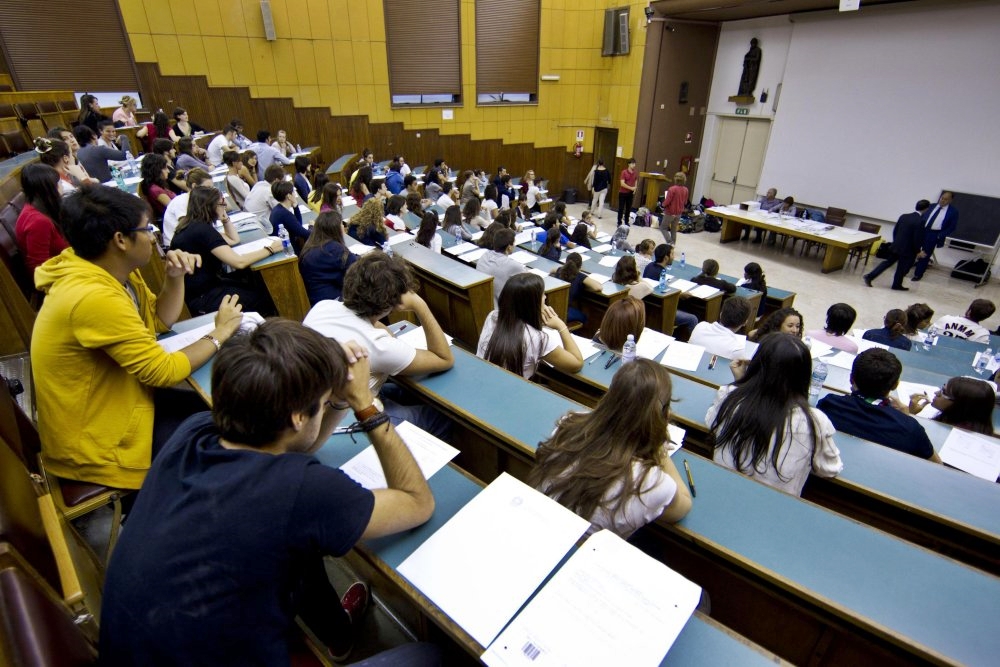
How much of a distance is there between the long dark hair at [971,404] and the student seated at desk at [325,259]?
3.70 metres

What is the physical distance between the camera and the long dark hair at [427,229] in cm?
490

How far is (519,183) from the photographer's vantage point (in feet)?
38.1

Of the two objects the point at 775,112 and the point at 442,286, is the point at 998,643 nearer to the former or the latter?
the point at 442,286

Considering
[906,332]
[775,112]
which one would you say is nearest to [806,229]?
[775,112]

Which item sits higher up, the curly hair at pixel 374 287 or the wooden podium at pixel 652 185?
the curly hair at pixel 374 287

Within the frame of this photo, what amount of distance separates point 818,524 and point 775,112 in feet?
37.7

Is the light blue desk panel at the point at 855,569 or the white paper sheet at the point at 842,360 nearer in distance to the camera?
the light blue desk panel at the point at 855,569

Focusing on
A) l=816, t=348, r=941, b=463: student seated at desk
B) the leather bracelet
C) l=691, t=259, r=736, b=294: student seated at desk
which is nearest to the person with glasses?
the leather bracelet

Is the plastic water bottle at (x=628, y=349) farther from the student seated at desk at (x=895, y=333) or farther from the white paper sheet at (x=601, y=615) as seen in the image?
the student seated at desk at (x=895, y=333)

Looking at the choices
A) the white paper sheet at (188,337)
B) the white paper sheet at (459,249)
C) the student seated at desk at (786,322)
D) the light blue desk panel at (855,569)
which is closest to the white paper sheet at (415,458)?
the light blue desk panel at (855,569)

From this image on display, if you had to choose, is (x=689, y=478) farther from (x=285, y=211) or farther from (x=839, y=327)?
(x=285, y=211)

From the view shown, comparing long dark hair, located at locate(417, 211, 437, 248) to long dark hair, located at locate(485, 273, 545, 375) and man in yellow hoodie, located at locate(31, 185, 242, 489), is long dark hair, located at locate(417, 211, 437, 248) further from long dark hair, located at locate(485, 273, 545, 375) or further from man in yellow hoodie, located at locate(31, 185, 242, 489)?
man in yellow hoodie, located at locate(31, 185, 242, 489)

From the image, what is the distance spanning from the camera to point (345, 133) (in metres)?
10.3

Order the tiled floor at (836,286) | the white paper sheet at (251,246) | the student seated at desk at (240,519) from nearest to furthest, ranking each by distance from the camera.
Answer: the student seated at desk at (240,519) → the white paper sheet at (251,246) → the tiled floor at (836,286)
